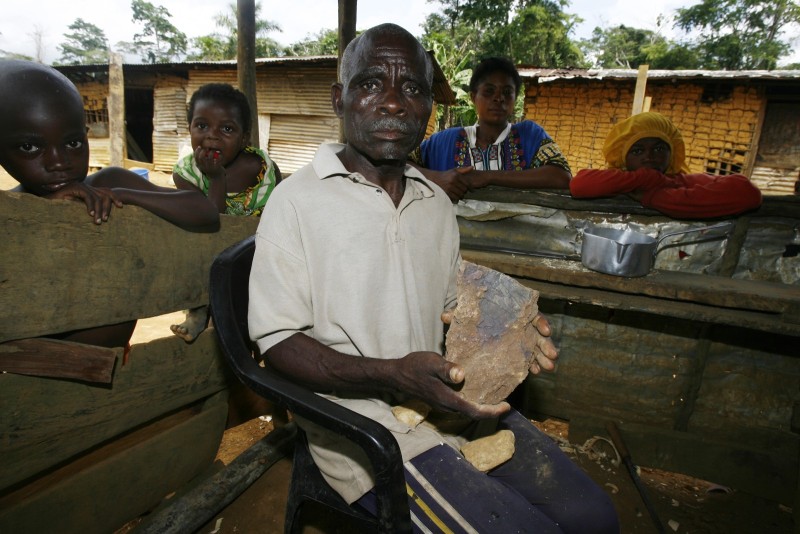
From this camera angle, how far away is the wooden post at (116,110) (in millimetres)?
10055

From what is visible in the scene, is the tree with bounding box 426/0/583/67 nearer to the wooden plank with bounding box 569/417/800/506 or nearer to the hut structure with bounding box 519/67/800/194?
the hut structure with bounding box 519/67/800/194

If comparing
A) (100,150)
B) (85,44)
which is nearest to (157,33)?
(85,44)

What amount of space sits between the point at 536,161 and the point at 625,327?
129 centimetres

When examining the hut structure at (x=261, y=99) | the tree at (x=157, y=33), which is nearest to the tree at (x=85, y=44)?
the tree at (x=157, y=33)

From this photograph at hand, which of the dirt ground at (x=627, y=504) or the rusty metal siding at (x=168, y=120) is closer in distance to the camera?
the dirt ground at (x=627, y=504)

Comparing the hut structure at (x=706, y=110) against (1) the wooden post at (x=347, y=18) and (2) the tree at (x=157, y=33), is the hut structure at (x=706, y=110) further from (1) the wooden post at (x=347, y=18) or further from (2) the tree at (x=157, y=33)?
(2) the tree at (x=157, y=33)

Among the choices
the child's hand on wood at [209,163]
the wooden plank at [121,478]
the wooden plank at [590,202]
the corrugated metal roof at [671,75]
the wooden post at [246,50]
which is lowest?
the wooden plank at [121,478]

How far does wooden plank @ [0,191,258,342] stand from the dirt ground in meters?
1.21

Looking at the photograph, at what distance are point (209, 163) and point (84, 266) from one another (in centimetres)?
113

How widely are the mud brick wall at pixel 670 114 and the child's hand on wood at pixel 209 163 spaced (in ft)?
30.8

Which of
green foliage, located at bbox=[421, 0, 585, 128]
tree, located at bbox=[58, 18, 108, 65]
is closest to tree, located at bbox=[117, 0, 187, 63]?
tree, located at bbox=[58, 18, 108, 65]

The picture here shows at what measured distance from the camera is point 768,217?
2.46m

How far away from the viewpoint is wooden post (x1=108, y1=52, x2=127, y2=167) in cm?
1005

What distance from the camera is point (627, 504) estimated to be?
2.47m
